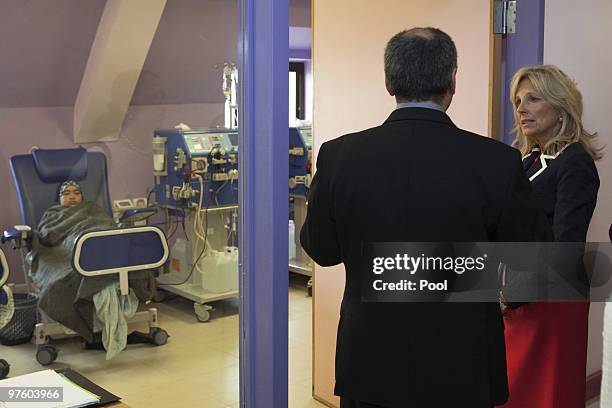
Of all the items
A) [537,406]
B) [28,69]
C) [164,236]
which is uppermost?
[28,69]

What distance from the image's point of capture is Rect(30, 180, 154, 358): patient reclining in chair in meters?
1.92

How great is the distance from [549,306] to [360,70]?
1.30 meters

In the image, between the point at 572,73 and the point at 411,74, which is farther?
the point at 572,73

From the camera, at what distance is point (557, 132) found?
94.7 inches

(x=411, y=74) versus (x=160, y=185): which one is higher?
(x=411, y=74)

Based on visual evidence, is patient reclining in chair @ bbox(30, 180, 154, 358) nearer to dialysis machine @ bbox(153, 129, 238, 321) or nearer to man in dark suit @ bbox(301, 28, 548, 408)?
dialysis machine @ bbox(153, 129, 238, 321)

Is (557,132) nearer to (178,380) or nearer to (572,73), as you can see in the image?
(572,73)

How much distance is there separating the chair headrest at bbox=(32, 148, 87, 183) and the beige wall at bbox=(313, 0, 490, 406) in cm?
143

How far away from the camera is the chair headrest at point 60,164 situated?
187 cm

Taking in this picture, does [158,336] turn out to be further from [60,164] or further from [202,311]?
[60,164]

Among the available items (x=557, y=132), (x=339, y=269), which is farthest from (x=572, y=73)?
(x=339, y=269)

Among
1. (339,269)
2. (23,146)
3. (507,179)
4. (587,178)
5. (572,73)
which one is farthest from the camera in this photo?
(339,269)

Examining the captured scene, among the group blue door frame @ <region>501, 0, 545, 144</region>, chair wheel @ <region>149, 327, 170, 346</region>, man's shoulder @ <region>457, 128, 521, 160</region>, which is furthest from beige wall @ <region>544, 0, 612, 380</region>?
chair wheel @ <region>149, 327, 170, 346</region>

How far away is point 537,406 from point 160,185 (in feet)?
4.53
